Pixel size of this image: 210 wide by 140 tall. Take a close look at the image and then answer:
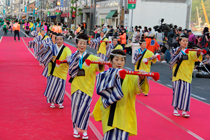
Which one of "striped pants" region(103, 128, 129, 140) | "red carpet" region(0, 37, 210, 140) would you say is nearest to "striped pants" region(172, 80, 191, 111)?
"red carpet" region(0, 37, 210, 140)

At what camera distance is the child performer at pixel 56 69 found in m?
7.45

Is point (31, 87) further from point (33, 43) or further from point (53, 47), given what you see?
point (53, 47)

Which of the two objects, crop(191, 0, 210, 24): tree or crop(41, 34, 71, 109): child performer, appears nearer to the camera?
crop(41, 34, 71, 109): child performer

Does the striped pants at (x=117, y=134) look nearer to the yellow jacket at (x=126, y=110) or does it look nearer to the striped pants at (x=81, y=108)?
the yellow jacket at (x=126, y=110)

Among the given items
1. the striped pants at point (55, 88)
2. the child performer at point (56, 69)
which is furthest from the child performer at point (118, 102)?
the striped pants at point (55, 88)

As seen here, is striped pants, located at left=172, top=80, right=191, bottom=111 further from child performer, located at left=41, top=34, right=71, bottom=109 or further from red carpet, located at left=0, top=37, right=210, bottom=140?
child performer, located at left=41, top=34, right=71, bottom=109

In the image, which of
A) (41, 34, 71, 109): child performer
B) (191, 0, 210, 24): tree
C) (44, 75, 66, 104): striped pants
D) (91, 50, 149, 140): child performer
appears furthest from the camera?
(191, 0, 210, 24): tree

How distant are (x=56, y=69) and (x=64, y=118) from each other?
1.20 metres

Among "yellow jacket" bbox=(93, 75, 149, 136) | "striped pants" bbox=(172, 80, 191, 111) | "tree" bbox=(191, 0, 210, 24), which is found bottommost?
"striped pants" bbox=(172, 80, 191, 111)

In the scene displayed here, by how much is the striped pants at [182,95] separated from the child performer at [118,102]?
394 cm

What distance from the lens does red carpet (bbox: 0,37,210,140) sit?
608 cm

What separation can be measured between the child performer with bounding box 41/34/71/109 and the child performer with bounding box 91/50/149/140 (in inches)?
146

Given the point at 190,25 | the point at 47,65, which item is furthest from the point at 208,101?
the point at 190,25

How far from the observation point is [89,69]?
5465 mm
